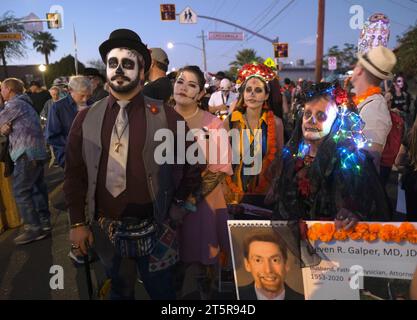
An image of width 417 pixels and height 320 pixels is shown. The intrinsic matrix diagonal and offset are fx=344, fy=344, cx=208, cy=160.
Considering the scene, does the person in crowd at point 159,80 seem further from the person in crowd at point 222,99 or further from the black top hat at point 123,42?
the person in crowd at point 222,99

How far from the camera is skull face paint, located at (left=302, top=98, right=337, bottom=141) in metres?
2.06

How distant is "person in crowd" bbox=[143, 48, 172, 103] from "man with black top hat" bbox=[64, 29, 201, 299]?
1.04 m

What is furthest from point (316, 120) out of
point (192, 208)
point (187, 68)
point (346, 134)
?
point (187, 68)

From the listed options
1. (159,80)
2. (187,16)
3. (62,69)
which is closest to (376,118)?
(159,80)

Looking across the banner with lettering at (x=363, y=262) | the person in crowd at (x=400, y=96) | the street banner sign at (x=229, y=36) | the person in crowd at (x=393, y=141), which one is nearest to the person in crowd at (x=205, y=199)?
the banner with lettering at (x=363, y=262)

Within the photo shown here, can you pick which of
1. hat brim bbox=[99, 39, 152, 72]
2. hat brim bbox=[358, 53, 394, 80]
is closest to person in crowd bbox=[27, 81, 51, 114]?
hat brim bbox=[99, 39, 152, 72]

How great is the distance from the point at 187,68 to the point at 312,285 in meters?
1.78

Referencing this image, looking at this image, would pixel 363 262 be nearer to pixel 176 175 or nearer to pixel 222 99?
pixel 176 175

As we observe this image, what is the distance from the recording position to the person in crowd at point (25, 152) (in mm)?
4082

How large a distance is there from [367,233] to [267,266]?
1.90 ft

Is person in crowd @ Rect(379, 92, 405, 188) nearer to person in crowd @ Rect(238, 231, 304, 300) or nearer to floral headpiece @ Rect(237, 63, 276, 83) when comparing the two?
floral headpiece @ Rect(237, 63, 276, 83)

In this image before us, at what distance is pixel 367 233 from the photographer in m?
1.82

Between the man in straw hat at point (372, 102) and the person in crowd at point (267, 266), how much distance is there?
1.29m
